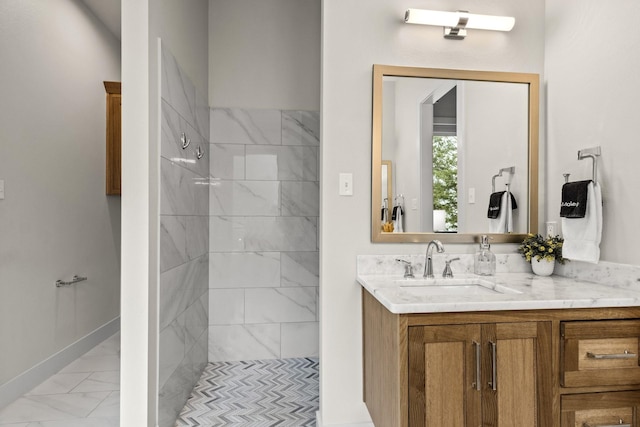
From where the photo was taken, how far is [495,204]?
6.48 feet

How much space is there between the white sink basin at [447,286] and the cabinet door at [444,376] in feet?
1.14

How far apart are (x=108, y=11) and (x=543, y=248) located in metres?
3.80

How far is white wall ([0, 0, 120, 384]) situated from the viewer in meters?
2.25

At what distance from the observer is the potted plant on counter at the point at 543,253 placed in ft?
6.05

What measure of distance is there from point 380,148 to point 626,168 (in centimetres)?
105

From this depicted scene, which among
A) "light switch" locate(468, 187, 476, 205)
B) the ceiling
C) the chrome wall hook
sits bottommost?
"light switch" locate(468, 187, 476, 205)

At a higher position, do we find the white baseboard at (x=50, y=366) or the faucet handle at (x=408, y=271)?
the faucet handle at (x=408, y=271)

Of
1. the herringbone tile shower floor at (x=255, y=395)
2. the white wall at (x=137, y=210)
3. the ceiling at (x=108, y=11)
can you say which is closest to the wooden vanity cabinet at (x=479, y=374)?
the herringbone tile shower floor at (x=255, y=395)

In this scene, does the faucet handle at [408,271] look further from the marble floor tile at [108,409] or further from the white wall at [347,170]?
the marble floor tile at [108,409]

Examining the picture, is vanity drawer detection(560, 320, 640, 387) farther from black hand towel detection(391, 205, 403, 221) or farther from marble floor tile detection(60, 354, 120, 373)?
marble floor tile detection(60, 354, 120, 373)

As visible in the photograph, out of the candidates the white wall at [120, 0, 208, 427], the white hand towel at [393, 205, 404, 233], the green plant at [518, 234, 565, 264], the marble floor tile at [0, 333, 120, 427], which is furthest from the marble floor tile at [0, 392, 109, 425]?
the green plant at [518, 234, 565, 264]

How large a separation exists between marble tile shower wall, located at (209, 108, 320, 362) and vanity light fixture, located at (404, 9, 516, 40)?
4.03 feet

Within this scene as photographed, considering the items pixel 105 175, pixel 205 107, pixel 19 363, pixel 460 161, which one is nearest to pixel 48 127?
pixel 105 175

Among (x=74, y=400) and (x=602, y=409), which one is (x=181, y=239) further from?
(x=602, y=409)
